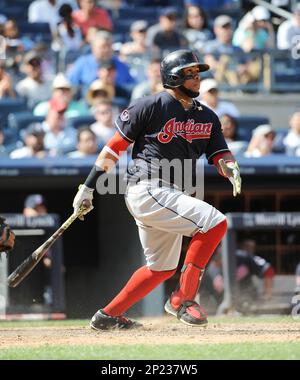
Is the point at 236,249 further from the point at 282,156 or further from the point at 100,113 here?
the point at 100,113

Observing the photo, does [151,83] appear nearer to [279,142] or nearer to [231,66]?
[231,66]

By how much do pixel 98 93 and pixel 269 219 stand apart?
245cm

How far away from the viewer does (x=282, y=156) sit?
400 inches

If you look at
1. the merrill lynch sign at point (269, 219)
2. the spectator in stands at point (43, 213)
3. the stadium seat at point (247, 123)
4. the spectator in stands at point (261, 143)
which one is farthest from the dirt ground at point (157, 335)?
the stadium seat at point (247, 123)

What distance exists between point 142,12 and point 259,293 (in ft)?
18.8

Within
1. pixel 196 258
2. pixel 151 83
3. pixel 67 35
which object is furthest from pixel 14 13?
pixel 196 258

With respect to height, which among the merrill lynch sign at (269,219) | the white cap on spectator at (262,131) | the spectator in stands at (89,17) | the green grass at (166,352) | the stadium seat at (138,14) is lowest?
the green grass at (166,352)

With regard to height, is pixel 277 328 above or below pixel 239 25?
below

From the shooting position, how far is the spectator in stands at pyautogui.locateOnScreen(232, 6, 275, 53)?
1284cm

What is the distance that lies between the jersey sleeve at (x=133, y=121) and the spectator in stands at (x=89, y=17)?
21.1 ft

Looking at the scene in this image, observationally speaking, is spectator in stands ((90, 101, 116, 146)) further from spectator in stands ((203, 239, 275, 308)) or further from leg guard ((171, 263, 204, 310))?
leg guard ((171, 263, 204, 310))

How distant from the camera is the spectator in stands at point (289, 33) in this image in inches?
503

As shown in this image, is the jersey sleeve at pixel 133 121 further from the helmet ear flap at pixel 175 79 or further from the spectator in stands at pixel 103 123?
the spectator in stands at pixel 103 123
